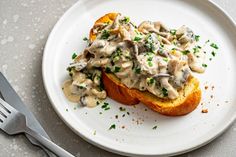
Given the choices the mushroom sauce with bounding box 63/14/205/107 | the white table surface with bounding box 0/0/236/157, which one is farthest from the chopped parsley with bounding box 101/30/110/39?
the white table surface with bounding box 0/0/236/157

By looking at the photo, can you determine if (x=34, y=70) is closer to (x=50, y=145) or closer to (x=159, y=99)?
(x=50, y=145)

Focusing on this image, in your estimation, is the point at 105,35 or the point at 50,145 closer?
the point at 50,145

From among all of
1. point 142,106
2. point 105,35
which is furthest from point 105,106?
point 105,35

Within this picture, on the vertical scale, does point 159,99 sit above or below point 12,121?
above

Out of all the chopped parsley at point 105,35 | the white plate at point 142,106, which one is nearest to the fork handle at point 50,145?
the white plate at point 142,106

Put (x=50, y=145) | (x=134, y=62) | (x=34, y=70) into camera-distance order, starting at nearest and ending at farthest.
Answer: (x=50, y=145)
(x=134, y=62)
(x=34, y=70)

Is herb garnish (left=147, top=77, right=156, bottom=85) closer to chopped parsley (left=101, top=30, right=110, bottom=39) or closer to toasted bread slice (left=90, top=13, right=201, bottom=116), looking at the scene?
toasted bread slice (left=90, top=13, right=201, bottom=116)
